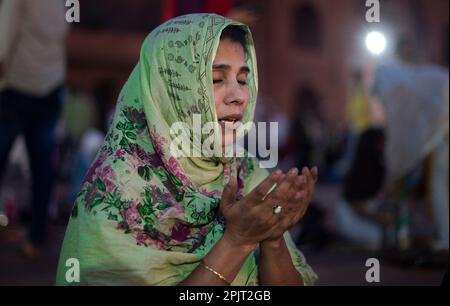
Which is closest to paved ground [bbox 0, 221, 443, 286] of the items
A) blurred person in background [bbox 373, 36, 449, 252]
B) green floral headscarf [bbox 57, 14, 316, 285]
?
blurred person in background [bbox 373, 36, 449, 252]

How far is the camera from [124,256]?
79.5 inches

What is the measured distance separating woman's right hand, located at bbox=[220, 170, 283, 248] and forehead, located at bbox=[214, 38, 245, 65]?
49 cm

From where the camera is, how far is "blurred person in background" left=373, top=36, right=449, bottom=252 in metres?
5.48

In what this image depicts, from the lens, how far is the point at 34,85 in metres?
5.02

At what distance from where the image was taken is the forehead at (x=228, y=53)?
7.46 feet

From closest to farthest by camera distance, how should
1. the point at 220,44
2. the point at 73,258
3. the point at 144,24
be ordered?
the point at 73,258 < the point at 220,44 < the point at 144,24

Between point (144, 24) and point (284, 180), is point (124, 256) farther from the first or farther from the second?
point (144, 24)

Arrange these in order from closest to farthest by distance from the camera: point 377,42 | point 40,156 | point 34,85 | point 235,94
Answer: point 235,94 → point 34,85 → point 40,156 → point 377,42

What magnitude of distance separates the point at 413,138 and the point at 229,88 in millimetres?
3731

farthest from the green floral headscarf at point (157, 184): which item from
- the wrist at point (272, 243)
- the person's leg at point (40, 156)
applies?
the person's leg at point (40, 156)

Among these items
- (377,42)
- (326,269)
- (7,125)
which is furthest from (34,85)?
(377,42)

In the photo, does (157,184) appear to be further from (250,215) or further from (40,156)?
(40,156)

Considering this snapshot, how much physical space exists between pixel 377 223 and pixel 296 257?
4.17 meters
